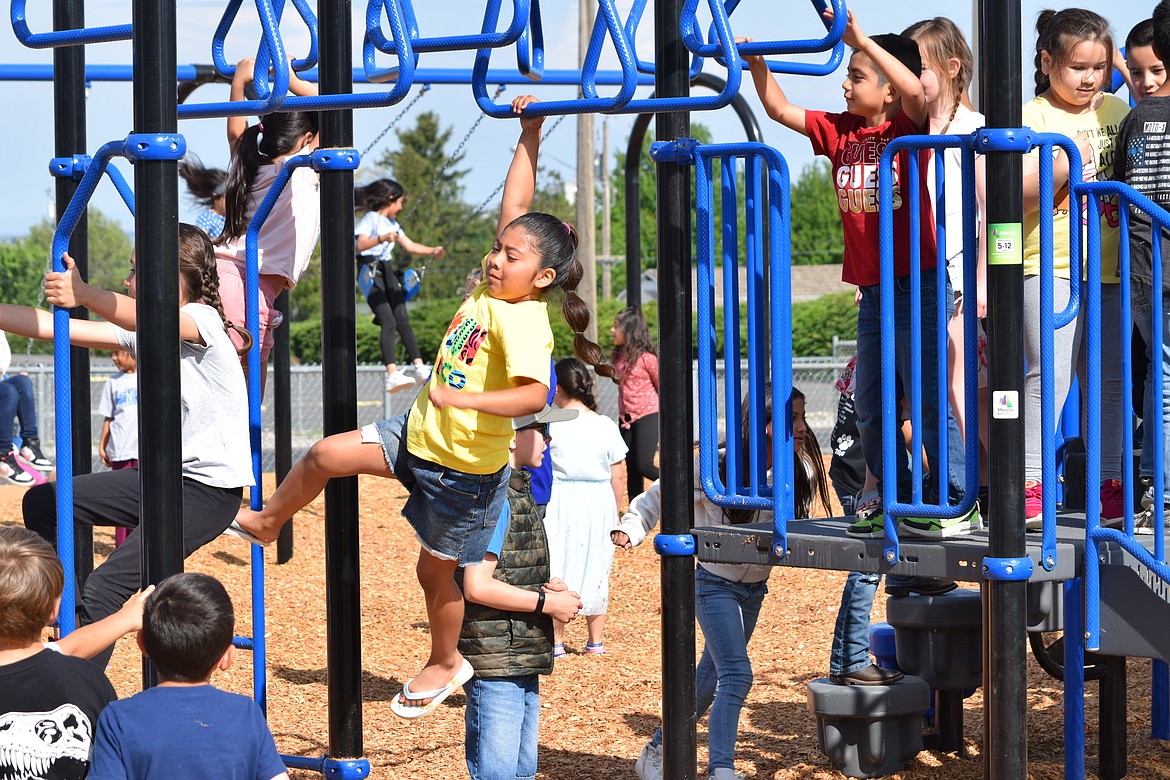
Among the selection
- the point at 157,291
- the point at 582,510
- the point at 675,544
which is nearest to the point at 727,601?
the point at 675,544

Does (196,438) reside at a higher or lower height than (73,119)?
lower

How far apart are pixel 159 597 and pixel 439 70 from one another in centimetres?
719

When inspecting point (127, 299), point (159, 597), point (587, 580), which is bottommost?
point (587, 580)

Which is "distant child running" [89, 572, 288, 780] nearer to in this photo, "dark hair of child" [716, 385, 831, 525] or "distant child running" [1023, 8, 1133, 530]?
"dark hair of child" [716, 385, 831, 525]

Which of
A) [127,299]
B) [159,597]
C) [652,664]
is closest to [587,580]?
[652,664]

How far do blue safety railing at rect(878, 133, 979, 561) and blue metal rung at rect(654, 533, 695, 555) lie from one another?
1.78ft

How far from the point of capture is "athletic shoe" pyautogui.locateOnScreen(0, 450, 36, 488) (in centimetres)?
1252

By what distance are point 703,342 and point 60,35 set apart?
191 cm

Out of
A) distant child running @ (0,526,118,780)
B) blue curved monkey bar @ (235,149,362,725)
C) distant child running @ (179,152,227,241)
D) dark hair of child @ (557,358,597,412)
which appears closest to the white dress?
dark hair of child @ (557,358,597,412)

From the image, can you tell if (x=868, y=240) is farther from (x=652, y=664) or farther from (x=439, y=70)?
(x=439, y=70)

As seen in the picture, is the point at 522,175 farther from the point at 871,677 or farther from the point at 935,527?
the point at 871,677

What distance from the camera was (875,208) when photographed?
13.7 feet

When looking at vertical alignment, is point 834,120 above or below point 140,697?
above

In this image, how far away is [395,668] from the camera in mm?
7320
